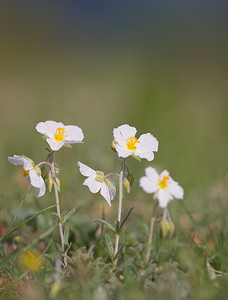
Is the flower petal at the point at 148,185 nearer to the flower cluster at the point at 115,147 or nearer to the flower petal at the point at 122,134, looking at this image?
the flower cluster at the point at 115,147

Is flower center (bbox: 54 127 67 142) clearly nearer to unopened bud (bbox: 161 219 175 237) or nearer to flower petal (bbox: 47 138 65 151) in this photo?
flower petal (bbox: 47 138 65 151)

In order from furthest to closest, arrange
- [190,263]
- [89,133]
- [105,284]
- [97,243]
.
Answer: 1. [89,133]
2. [97,243]
3. [190,263]
4. [105,284]

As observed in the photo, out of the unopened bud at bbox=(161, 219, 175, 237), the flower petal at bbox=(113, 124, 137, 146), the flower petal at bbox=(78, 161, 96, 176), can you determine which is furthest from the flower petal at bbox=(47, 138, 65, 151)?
the unopened bud at bbox=(161, 219, 175, 237)

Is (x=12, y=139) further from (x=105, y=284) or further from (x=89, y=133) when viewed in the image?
(x=105, y=284)

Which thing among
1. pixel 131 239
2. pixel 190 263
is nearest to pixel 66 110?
pixel 131 239

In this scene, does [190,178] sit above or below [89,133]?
above

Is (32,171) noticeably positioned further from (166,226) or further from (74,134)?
(166,226)

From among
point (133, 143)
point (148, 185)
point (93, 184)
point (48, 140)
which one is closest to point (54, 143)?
point (48, 140)
